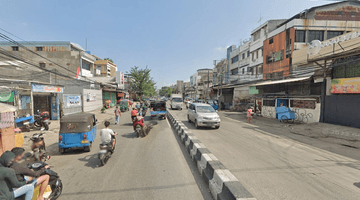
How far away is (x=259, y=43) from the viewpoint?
98.5 feet

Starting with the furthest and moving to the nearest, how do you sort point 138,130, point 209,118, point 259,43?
point 259,43 → point 209,118 → point 138,130

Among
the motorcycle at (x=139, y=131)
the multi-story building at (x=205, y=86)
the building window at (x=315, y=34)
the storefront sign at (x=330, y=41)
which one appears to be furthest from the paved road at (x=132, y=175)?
the multi-story building at (x=205, y=86)

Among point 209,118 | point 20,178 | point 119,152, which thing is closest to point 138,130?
point 119,152

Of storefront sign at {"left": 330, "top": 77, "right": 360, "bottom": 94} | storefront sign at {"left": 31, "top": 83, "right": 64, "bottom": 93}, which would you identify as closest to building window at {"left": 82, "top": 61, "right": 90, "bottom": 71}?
storefront sign at {"left": 31, "top": 83, "right": 64, "bottom": 93}

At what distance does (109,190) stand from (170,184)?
4.85 feet

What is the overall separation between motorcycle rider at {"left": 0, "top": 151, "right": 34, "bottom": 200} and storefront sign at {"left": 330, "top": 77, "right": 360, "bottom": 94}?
640 inches

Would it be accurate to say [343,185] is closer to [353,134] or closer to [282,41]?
[353,134]

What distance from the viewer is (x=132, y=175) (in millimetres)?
4836

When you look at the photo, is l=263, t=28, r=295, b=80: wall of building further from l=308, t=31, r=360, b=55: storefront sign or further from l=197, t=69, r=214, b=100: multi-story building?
l=197, t=69, r=214, b=100: multi-story building

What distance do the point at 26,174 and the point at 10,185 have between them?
1.03 feet

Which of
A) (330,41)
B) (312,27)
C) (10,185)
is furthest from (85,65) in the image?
(312,27)

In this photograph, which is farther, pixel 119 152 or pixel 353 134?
pixel 353 134

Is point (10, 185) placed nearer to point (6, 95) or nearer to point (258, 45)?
point (6, 95)

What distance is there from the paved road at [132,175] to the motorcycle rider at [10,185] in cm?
97
